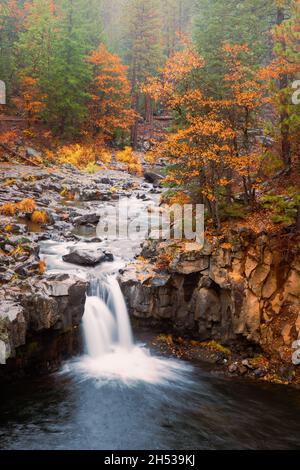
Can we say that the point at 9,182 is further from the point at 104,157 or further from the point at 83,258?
the point at 104,157

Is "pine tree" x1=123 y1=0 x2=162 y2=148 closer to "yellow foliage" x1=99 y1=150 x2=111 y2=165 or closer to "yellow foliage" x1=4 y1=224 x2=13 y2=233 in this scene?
"yellow foliage" x1=99 y1=150 x2=111 y2=165

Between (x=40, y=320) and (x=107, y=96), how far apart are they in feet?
98.9

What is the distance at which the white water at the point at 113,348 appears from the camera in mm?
11547

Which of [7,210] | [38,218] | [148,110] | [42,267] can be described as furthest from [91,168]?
[42,267]

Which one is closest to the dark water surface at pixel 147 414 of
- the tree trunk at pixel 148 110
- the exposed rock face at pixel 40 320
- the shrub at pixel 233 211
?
the exposed rock face at pixel 40 320

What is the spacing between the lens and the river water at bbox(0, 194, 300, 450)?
8711 mm

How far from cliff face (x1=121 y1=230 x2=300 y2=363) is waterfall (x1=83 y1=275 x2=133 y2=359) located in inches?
15.5

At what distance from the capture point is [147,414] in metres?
9.77

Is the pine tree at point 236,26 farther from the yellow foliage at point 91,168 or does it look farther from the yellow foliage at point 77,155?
the yellow foliage at point 77,155

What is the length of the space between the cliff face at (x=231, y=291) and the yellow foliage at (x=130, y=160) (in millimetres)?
20664

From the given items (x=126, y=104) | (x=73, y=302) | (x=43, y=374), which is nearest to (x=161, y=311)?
(x=73, y=302)

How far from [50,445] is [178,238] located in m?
8.34

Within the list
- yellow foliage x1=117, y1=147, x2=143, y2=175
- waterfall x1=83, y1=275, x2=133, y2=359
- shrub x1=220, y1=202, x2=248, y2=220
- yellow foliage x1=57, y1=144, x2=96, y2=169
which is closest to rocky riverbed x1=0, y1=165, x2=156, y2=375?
waterfall x1=83, y1=275, x2=133, y2=359

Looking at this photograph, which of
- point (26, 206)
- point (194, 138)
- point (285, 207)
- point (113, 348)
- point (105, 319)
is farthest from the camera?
point (26, 206)
